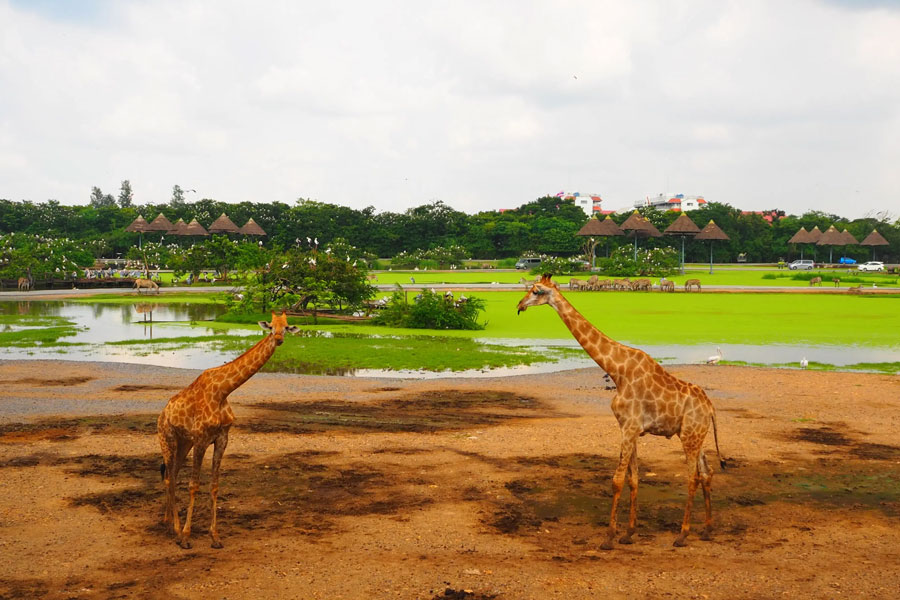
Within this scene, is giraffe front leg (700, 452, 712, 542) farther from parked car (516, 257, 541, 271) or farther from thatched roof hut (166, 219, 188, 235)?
thatched roof hut (166, 219, 188, 235)

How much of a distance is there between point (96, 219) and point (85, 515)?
91.9 m

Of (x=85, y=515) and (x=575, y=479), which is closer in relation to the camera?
(x=85, y=515)

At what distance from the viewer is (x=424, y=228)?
9650 centimetres

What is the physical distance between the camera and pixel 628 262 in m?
69.8

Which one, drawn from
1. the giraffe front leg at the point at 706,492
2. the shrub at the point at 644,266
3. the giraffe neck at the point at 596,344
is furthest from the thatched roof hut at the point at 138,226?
the giraffe front leg at the point at 706,492

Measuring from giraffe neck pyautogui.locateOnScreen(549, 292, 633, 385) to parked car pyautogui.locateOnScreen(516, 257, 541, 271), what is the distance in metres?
73.5

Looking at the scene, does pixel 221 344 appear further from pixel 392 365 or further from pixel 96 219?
pixel 96 219

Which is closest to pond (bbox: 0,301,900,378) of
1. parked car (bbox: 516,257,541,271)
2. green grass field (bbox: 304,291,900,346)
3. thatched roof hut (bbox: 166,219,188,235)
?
green grass field (bbox: 304,291,900,346)

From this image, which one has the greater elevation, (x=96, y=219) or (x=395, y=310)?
(x=96, y=219)

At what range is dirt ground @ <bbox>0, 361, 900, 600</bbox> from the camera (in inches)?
279

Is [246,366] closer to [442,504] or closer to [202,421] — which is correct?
[202,421]

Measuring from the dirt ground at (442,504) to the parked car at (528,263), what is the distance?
66976mm

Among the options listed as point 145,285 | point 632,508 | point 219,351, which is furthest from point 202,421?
point 145,285

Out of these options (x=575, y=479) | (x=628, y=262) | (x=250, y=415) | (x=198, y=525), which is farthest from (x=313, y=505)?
(x=628, y=262)
